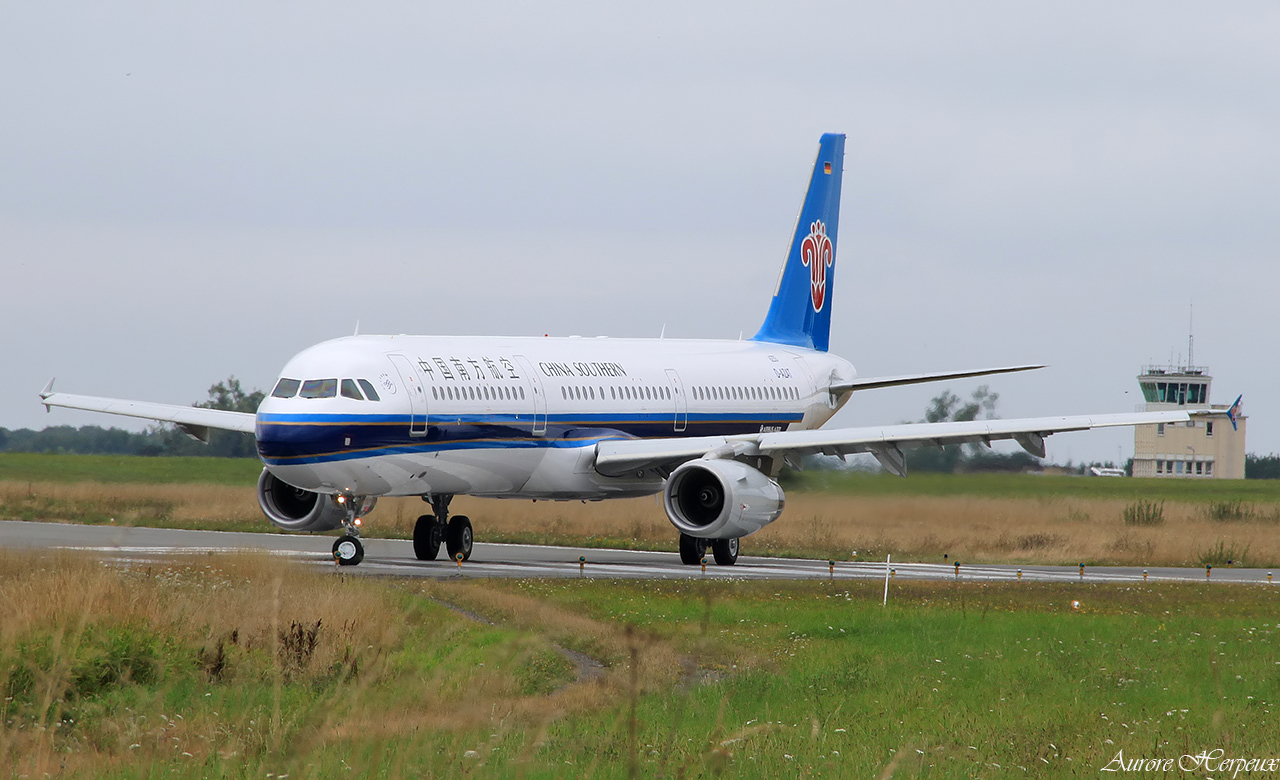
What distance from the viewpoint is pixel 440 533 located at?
30.4 meters

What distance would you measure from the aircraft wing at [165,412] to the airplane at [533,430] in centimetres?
4

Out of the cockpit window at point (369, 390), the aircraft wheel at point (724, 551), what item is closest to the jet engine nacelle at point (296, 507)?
the cockpit window at point (369, 390)

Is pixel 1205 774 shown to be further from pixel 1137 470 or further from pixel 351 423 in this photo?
pixel 1137 470

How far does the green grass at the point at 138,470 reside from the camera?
176 feet

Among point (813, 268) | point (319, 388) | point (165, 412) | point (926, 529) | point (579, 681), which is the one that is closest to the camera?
point (579, 681)

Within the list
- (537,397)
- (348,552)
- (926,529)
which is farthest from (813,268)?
(348,552)

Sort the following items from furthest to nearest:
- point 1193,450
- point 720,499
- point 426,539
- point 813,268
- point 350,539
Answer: point 1193,450, point 813,268, point 426,539, point 720,499, point 350,539

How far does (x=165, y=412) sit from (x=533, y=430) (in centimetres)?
840

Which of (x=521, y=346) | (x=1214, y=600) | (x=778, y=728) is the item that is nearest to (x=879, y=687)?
(x=778, y=728)

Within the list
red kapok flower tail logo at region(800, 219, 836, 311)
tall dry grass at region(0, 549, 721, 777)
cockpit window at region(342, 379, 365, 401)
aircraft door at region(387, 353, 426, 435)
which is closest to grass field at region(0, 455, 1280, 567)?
red kapok flower tail logo at region(800, 219, 836, 311)

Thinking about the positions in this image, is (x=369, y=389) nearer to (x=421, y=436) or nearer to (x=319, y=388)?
(x=319, y=388)

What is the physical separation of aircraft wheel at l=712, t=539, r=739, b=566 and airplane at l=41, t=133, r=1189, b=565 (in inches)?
1.7

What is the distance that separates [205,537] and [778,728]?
2479 cm

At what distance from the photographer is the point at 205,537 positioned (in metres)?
34.7
